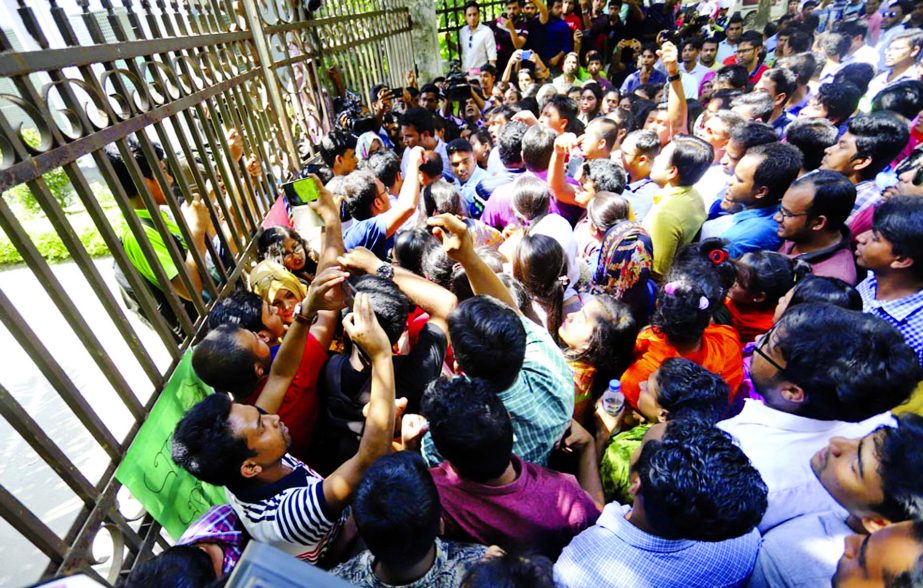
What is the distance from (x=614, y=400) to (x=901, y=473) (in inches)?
39.1

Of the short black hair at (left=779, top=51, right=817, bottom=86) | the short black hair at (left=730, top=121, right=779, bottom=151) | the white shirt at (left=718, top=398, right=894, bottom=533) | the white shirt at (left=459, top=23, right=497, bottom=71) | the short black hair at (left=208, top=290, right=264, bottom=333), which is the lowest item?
the white shirt at (left=718, top=398, right=894, bottom=533)

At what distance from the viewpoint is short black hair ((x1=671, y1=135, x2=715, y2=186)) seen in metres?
2.76

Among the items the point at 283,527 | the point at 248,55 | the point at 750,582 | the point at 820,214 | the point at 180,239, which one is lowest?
the point at 750,582

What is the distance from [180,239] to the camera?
2.51m

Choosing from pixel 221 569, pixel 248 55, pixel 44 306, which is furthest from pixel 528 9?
pixel 221 569

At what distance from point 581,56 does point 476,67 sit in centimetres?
217

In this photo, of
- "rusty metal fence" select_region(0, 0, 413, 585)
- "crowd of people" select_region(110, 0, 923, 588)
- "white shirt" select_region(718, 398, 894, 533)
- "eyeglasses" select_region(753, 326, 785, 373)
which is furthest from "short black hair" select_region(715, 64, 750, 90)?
"white shirt" select_region(718, 398, 894, 533)

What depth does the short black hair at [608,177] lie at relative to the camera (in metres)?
3.06

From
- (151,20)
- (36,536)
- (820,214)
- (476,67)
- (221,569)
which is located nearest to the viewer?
(36,536)

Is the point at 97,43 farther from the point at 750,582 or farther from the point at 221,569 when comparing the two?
the point at 750,582

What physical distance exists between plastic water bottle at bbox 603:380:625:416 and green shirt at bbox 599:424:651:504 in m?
0.18

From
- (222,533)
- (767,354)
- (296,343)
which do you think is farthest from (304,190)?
(767,354)

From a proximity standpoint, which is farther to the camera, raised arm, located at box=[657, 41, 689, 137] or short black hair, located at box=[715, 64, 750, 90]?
short black hair, located at box=[715, 64, 750, 90]

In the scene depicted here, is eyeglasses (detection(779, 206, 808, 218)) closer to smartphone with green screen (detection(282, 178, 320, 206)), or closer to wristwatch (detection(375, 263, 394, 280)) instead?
wristwatch (detection(375, 263, 394, 280))
